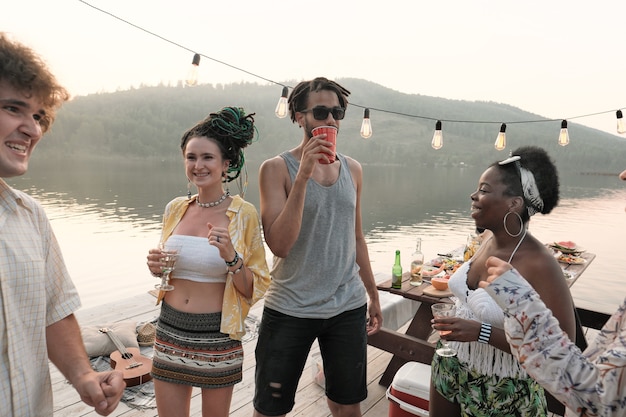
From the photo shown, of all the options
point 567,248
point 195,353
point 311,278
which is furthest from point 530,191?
point 567,248

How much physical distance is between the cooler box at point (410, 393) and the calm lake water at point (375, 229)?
2.22 meters

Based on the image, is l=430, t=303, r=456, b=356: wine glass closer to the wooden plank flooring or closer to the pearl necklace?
the pearl necklace

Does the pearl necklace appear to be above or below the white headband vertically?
below

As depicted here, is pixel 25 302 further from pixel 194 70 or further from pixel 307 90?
pixel 194 70

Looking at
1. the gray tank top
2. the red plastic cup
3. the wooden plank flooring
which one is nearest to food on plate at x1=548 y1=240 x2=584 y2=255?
the wooden plank flooring

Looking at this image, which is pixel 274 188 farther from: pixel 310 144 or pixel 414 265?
pixel 414 265

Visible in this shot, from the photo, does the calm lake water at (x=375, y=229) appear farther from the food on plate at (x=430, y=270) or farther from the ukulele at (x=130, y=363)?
the ukulele at (x=130, y=363)

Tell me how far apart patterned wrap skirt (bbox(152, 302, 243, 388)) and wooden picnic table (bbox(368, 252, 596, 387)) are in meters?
1.48

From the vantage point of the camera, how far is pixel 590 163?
63.0m

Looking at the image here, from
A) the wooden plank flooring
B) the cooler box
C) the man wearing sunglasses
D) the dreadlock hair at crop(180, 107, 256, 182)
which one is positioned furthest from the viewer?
the wooden plank flooring

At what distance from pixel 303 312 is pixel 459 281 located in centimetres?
75

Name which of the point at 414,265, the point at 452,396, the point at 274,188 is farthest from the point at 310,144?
the point at 414,265

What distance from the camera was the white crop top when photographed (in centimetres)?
187

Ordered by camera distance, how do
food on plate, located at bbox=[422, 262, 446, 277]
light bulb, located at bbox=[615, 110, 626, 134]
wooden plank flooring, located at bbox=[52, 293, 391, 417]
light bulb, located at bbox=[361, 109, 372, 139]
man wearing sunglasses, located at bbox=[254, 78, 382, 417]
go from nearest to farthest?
man wearing sunglasses, located at bbox=[254, 78, 382, 417]
wooden plank flooring, located at bbox=[52, 293, 391, 417]
food on plate, located at bbox=[422, 262, 446, 277]
light bulb, located at bbox=[361, 109, 372, 139]
light bulb, located at bbox=[615, 110, 626, 134]
